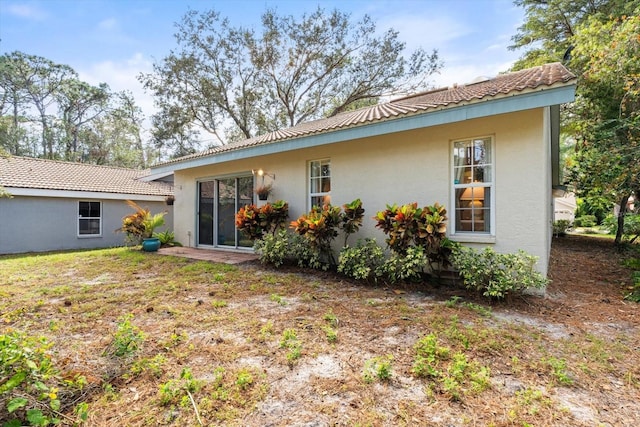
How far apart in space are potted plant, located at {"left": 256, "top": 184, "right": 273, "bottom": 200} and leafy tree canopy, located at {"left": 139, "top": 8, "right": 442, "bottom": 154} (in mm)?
11871

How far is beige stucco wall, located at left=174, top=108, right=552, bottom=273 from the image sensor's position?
15.4ft

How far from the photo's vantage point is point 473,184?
530 centimetres

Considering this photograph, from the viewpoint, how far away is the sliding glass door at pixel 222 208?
29.7 ft

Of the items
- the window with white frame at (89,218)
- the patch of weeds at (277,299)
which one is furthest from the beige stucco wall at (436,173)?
the window with white frame at (89,218)

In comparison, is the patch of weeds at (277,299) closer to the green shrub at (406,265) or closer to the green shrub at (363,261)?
the green shrub at (363,261)

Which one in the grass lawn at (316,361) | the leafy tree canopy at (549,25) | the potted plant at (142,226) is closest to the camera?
the grass lawn at (316,361)

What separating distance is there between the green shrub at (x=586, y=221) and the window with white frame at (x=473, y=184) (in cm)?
1823

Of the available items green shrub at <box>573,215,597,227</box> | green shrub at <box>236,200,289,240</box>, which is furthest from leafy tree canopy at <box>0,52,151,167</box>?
green shrub at <box>573,215,597,227</box>

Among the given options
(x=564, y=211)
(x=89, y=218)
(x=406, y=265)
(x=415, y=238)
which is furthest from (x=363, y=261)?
(x=564, y=211)

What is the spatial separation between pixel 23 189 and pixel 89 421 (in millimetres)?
12229

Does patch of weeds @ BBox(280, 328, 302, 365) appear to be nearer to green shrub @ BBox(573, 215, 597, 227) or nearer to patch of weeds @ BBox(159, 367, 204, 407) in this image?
patch of weeds @ BBox(159, 367, 204, 407)

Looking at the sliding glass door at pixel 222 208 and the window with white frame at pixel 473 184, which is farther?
the sliding glass door at pixel 222 208

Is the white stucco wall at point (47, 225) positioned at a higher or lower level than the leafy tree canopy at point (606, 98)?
lower

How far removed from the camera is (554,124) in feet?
24.7
